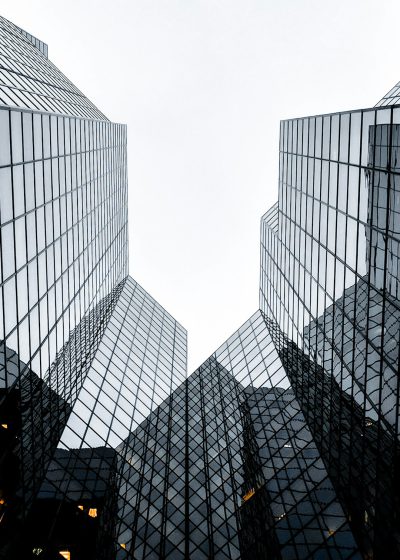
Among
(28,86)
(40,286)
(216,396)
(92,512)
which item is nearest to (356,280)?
(40,286)

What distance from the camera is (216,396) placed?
150 feet

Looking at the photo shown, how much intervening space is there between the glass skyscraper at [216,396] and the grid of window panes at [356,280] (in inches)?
5.0

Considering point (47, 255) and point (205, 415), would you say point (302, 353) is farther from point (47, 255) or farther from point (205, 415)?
point (47, 255)

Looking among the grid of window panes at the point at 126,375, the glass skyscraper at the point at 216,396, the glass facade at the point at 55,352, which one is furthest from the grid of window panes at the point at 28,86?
the grid of window panes at the point at 126,375

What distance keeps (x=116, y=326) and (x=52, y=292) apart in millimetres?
21868

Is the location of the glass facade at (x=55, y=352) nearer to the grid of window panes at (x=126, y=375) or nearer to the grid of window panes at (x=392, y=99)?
the grid of window panes at (x=126, y=375)

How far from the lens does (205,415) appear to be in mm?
42719

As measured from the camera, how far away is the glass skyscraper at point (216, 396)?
20562 millimetres

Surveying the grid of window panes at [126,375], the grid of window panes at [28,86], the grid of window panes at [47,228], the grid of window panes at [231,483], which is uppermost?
the grid of window panes at [28,86]

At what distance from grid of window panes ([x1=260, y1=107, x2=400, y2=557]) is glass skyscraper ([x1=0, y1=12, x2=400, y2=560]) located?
0.13m

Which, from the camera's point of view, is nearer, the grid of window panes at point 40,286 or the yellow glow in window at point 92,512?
the grid of window panes at point 40,286

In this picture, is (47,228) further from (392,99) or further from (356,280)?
(392,99)

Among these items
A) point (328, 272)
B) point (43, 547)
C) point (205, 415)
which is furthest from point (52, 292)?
point (205, 415)

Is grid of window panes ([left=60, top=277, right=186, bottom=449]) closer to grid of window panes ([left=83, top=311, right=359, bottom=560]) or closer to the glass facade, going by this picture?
the glass facade
